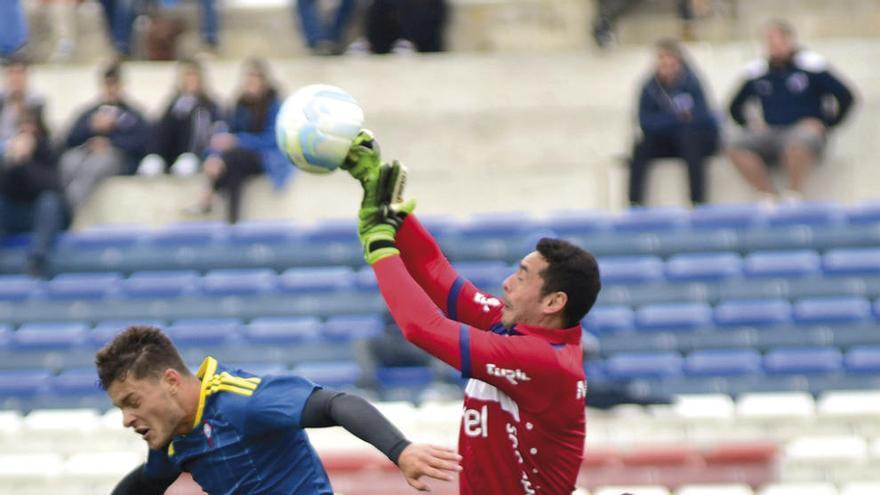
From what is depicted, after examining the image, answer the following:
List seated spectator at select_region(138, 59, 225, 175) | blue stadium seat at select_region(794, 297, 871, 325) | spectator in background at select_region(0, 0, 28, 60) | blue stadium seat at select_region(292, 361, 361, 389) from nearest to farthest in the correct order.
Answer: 1. blue stadium seat at select_region(292, 361, 361, 389)
2. blue stadium seat at select_region(794, 297, 871, 325)
3. seated spectator at select_region(138, 59, 225, 175)
4. spectator in background at select_region(0, 0, 28, 60)

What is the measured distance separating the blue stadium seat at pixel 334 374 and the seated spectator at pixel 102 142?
3.09m

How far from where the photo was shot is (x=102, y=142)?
1383 cm

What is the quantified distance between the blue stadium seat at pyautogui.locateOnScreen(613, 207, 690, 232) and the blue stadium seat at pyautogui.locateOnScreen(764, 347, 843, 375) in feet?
5.21

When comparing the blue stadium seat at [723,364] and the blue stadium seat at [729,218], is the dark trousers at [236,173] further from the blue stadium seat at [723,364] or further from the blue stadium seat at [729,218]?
the blue stadium seat at [723,364]

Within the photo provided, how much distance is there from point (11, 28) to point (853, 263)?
8.15 meters

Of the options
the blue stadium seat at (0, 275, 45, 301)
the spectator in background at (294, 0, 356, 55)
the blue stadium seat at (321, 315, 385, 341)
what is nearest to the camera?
the blue stadium seat at (321, 315, 385, 341)

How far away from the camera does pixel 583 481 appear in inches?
395

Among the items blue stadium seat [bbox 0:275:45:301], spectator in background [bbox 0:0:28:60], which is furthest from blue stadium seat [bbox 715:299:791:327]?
spectator in background [bbox 0:0:28:60]

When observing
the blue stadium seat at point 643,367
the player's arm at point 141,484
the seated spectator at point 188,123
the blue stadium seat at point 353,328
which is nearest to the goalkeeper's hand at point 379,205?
the player's arm at point 141,484

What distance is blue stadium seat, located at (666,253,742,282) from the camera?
12133 millimetres

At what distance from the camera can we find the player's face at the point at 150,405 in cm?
545

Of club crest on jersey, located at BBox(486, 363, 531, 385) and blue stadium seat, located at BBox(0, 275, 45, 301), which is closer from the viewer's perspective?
club crest on jersey, located at BBox(486, 363, 531, 385)

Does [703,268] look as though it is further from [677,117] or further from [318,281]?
[318,281]

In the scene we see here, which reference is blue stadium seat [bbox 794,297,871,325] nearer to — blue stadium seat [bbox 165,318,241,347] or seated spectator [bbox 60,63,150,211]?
blue stadium seat [bbox 165,318,241,347]
